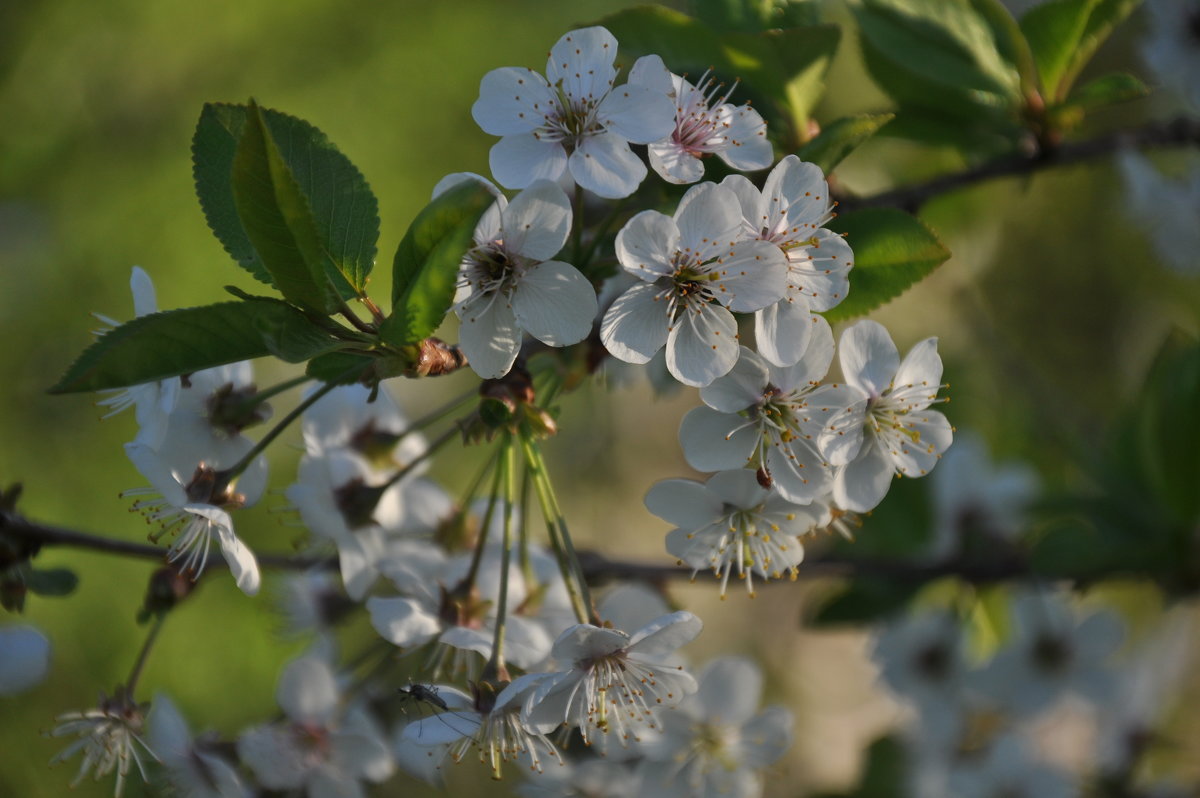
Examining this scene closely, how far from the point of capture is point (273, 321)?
2.34 feet

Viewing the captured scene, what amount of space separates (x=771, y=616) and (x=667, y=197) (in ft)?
11.1

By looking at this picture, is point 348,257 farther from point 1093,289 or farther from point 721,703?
point 1093,289

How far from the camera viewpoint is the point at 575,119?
2.66ft

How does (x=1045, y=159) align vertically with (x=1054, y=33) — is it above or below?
below

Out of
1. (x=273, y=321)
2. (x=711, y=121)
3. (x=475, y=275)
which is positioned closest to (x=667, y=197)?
(x=711, y=121)

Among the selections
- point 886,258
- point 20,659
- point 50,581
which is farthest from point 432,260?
point 20,659

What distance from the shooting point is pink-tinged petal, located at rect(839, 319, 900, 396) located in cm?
84

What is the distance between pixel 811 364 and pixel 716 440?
0.36ft

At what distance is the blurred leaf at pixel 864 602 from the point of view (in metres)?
1.44

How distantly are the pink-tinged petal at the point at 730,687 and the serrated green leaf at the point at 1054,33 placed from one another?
2.71 feet

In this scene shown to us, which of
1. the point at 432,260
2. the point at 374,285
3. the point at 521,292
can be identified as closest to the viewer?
the point at 432,260

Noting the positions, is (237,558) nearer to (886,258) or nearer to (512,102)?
(512,102)

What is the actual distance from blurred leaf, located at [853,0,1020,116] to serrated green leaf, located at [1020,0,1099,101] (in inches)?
1.8

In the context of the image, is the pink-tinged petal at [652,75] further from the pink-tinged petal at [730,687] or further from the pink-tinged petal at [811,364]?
the pink-tinged petal at [730,687]
